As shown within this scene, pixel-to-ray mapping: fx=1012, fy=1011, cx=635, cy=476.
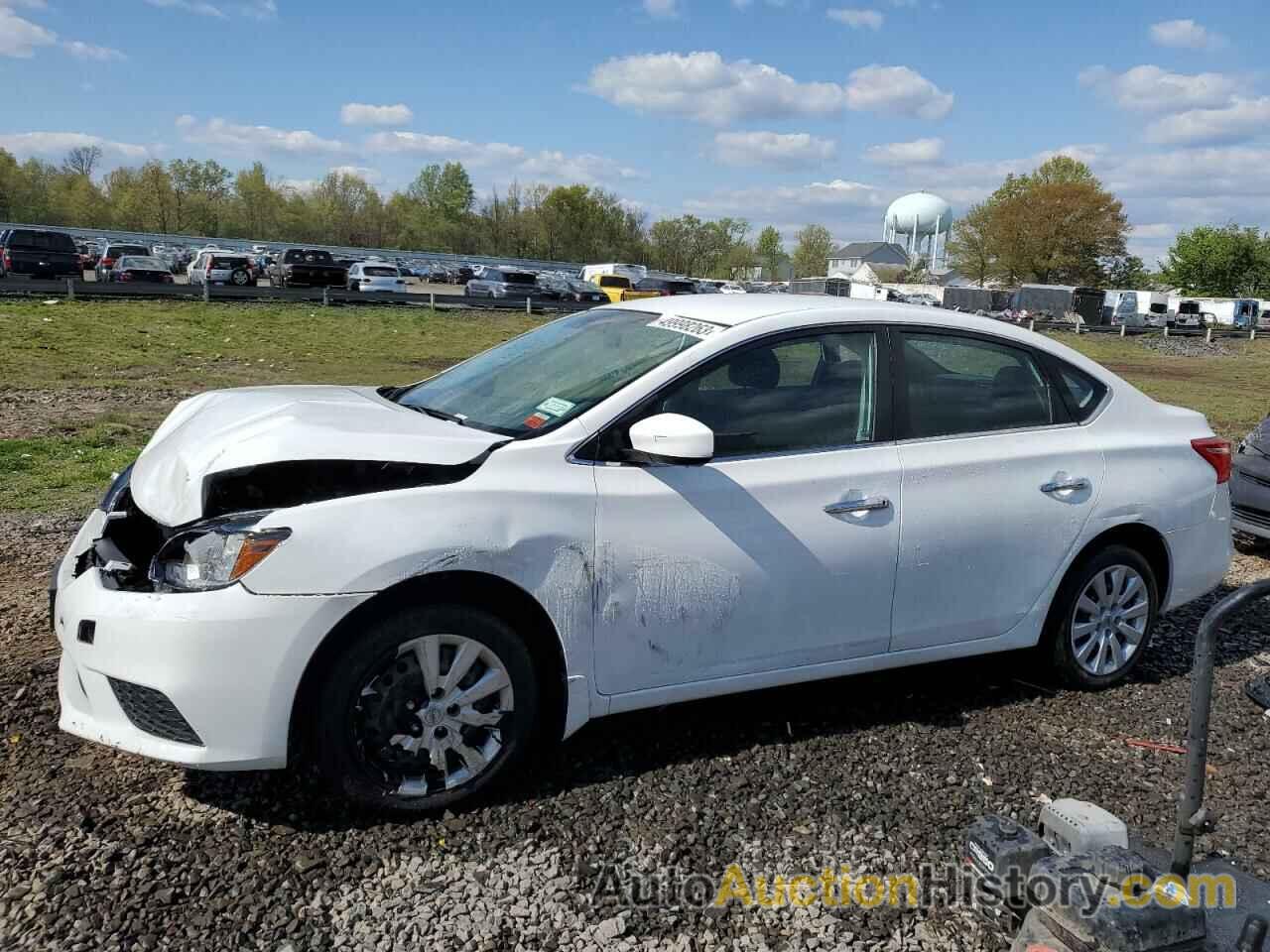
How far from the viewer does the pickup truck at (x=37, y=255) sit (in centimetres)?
2986

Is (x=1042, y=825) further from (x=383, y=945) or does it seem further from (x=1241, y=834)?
(x=383, y=945)

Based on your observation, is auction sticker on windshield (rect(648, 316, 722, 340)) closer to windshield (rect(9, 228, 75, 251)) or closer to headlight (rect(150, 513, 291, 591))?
headlight (rect(150, 513, 291, 591))

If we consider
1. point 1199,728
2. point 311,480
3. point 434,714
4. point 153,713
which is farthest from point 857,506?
point 153,713

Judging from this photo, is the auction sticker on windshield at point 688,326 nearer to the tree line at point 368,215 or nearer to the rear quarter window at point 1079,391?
the rear quarter window at point 1079,391

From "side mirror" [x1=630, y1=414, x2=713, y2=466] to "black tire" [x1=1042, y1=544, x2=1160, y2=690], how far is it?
2.01 m

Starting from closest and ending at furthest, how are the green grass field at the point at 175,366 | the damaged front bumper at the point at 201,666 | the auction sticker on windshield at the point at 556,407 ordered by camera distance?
1. the damaged front bumper at the point at 201,666
2. the auction sticker on windshield at the point at 556,407
3. the green grass field at the point at 175,366

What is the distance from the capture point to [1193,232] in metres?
94.9

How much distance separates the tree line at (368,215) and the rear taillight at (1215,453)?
9405 centimetres

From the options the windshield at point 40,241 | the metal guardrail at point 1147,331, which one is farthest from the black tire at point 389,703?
the metal guardrail at point 1147,331

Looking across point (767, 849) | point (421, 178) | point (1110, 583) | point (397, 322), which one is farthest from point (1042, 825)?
point (421, 178)

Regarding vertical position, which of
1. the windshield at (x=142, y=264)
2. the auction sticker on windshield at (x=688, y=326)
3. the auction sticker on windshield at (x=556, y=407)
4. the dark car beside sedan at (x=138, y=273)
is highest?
the windshield at (x=142, y=264)

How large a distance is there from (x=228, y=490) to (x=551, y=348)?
1.53 m

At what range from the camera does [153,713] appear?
3.01 m

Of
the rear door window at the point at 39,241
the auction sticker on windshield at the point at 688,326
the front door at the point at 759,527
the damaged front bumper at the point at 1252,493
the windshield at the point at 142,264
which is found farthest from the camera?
the windshield at the point at 142,264
